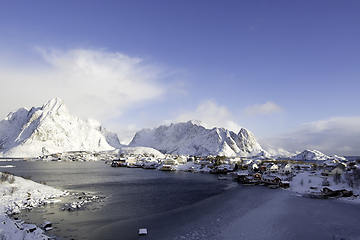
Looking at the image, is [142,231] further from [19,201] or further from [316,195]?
[316,195]

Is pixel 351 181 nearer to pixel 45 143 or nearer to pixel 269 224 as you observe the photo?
pixel 269 224

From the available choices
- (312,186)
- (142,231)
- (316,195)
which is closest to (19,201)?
(142,231)

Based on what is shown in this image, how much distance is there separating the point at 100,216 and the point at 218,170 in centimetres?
6603

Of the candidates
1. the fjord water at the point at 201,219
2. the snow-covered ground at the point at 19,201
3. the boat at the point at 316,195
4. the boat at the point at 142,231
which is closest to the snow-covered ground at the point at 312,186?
the boat at the point at 316,195

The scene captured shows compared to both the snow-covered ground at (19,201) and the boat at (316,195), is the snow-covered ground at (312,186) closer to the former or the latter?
the boat at (316,195)

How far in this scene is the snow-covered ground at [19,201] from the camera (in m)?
12.8

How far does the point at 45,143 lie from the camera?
183m

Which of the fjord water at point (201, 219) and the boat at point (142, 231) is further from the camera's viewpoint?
the fjord water at point (201, 219)

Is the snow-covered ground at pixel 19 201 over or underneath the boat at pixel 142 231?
over

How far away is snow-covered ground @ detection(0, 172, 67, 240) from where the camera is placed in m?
12.8

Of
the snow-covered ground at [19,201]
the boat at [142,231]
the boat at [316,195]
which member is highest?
the snow-covered ground at [19,201]

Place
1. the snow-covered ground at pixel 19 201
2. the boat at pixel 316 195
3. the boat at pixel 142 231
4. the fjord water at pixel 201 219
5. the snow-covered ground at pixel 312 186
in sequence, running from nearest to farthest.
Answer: the snow-covered ground at pixel 19 201, the boat at pixel 142 231, the fjord water at pixel 201 219, the boat at pixel 316 195, the snow-covered ground at pixel 312 186

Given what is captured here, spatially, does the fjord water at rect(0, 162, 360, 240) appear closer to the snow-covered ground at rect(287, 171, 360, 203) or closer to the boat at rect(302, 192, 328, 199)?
the boat at rect(302, 192, 328, 199)

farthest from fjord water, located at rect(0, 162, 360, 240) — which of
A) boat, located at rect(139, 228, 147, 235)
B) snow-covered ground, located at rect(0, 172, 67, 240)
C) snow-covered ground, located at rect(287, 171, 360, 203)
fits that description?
snow-covered ground, located at rect(287, 171, 360, 203)
